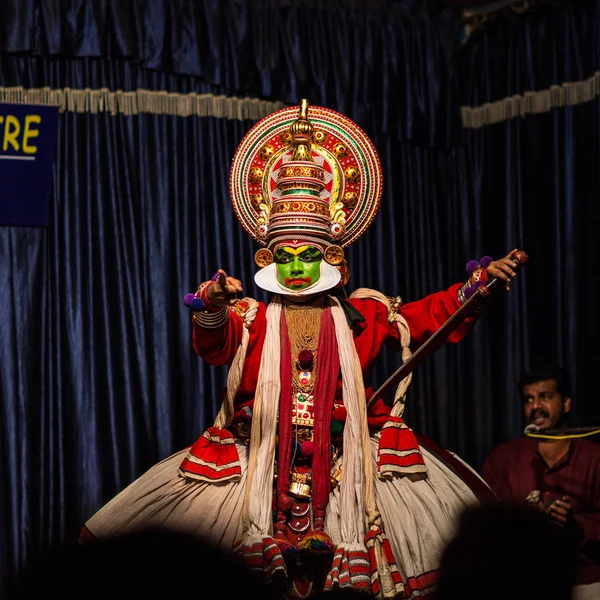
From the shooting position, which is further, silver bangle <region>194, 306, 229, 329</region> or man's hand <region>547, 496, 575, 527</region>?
man's hand <region>547, 496, 575, 527</region>

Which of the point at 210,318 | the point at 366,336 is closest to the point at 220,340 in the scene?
the point at 210,318

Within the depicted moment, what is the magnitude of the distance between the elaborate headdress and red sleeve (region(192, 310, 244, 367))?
23 centimetres

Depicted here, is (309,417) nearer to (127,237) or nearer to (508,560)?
(127,237)

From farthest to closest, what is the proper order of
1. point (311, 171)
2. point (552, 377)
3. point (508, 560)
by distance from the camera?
point (552, 377), point (311, 171), point (508, 560)

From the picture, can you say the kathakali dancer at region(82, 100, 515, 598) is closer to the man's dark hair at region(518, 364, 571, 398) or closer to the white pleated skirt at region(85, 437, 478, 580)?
the white pleated skirt at region(85, 437, 478, 580)

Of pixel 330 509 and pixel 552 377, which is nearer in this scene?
pixel 330 509

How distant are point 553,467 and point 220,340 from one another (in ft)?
4.65

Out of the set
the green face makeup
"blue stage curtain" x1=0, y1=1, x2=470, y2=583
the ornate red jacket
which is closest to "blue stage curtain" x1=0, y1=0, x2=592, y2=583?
"blue stage curtain" x1=0, y1=1, x2=470, y2=583

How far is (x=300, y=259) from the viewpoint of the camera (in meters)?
3.32

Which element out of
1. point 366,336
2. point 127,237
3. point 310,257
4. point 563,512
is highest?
point 127,237

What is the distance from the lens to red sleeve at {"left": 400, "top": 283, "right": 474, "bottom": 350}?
3.36 m

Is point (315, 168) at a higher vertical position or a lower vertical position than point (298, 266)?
higher

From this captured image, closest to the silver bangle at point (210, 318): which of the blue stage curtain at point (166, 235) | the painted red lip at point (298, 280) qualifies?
the painted red lip at point (298, 280)

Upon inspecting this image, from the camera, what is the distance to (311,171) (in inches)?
134
